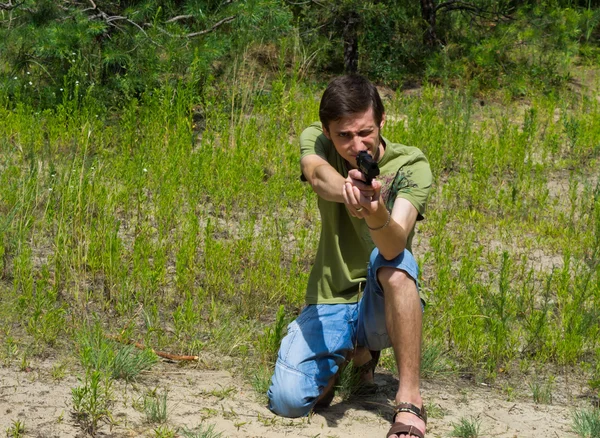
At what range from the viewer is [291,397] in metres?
3.76

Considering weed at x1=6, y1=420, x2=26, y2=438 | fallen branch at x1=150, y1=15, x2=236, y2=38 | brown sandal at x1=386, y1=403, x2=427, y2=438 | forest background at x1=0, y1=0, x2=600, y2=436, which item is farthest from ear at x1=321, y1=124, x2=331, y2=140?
fallen branch at x1=150, y1=15, x2=236, y2=38

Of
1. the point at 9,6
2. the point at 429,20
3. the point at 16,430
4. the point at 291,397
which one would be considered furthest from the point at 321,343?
the point at 429,20

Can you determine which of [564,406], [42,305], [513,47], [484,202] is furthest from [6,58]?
[564,406]

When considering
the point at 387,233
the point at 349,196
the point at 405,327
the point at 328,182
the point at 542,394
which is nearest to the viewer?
the point at 349,196

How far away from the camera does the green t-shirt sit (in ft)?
13.0

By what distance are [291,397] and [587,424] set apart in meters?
1.29

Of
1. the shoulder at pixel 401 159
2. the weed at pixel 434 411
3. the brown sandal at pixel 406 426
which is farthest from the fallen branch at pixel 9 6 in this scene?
the brown sandal at pixel 406 426

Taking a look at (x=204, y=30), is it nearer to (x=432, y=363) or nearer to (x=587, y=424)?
(x=432, y=363)

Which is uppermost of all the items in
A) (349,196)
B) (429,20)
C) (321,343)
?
(429,20)

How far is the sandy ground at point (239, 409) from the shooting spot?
3.51 metres

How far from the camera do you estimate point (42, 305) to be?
4480mm

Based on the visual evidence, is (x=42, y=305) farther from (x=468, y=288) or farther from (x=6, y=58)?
(x=6, y=58)

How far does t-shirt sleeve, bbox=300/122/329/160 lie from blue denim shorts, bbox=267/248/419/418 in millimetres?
594

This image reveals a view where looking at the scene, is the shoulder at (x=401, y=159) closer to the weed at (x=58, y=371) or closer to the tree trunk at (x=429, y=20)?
the weed at (x=58, y=371)
